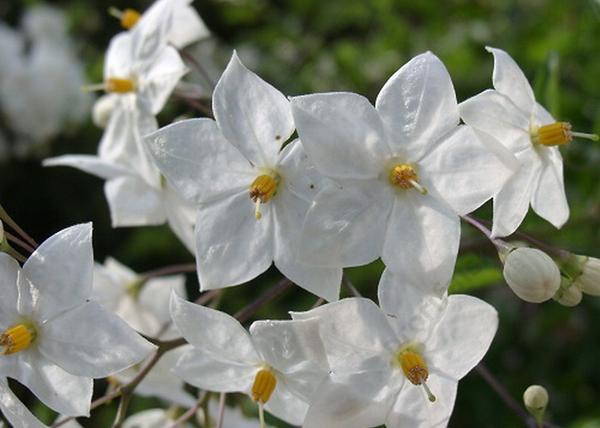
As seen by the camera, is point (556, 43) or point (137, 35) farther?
point (556, 43)

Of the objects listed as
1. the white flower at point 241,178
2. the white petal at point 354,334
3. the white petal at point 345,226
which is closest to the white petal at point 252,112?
the white flower at point 241,178

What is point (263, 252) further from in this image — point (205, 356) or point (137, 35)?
point (137, 35)

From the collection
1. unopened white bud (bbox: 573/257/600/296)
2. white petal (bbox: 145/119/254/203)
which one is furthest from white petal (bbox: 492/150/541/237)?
white petal (bbox: 145/119/254/203)

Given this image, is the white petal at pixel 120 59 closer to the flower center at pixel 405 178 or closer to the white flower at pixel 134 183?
the white flower at pixel 134 183

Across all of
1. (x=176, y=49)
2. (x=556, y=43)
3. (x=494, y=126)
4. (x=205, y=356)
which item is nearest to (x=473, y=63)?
(x=556, y=43)

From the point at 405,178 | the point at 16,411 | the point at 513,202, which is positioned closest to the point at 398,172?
the point at 405,178

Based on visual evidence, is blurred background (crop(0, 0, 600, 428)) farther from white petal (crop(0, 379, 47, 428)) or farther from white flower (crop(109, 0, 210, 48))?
white petal (crop(0, 379, 47, 428))
